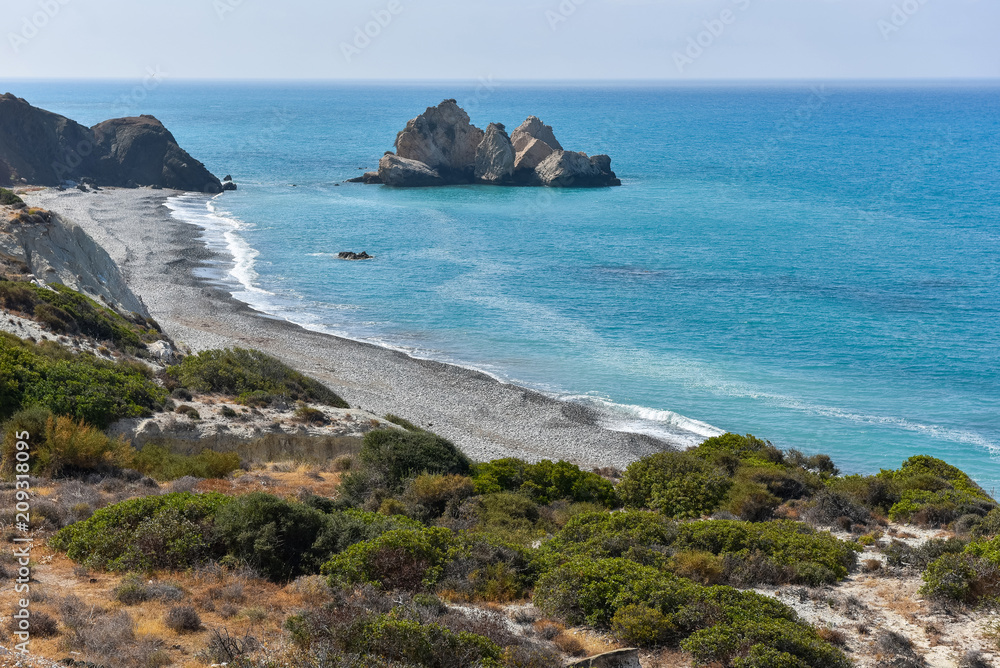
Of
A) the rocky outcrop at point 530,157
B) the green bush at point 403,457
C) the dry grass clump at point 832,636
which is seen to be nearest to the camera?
the dry grass clump at point 832,636

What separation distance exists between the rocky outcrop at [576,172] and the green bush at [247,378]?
67.8 metres

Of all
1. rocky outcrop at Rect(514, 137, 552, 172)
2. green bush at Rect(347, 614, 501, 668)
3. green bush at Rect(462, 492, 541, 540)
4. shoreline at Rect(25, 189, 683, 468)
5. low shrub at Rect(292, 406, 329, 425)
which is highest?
rocky outcrop at Rect(514, 137, 552, 172)

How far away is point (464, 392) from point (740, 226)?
41.7 meters

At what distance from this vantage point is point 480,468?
57.8 feet

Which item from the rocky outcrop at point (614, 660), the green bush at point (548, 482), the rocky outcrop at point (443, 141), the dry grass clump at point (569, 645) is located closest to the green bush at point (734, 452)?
the green bush at point (548, 482)


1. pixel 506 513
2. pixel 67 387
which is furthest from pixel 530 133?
pixel 506 513

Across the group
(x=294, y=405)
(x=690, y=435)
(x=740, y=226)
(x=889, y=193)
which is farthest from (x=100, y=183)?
(x=889, y=193)

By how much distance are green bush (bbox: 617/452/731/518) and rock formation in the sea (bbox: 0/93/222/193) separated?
268 ft

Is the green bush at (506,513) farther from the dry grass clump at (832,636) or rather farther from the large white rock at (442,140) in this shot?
the large white rock at (442,140)

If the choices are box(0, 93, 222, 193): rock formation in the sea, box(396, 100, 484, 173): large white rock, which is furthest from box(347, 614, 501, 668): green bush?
box(396, 100, 484, 173): large white rock

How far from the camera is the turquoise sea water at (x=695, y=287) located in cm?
2997

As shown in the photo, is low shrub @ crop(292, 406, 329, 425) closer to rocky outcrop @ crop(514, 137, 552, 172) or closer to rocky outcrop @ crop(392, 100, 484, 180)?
rocky outcrop @ crop(514, 137, 552, 172)

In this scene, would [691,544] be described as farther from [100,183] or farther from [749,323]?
[100,183]

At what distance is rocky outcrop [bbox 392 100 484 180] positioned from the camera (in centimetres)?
9525
